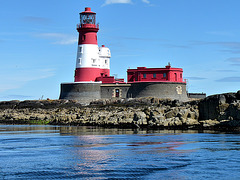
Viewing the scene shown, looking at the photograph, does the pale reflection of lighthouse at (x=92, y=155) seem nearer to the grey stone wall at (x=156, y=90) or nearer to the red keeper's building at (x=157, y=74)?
the grey stone wall at (x=156, y=90)

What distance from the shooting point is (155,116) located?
29516 millimetres

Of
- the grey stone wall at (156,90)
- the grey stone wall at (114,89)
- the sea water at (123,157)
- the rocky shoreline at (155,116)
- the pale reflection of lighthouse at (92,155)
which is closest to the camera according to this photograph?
the sea water at (123,157)

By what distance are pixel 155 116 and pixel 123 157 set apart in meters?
13.1

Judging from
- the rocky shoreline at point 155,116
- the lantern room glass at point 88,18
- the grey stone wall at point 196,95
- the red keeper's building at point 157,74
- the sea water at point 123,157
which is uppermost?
the lantern room glass at point 88,18

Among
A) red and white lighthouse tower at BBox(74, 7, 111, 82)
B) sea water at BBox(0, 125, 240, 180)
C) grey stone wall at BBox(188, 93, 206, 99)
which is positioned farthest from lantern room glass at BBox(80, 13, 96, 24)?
sea water at BBox(0, 125, 240, 180)

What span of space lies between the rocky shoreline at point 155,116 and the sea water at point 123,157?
122 inches

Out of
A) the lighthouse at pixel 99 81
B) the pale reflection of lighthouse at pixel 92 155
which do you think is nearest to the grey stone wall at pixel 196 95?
the lighthouse at pixel 99 81

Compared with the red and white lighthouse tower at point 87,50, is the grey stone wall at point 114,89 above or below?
below

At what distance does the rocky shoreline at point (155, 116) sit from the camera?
2666 centimetres

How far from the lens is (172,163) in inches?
605

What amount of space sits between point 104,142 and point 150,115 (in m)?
9.42

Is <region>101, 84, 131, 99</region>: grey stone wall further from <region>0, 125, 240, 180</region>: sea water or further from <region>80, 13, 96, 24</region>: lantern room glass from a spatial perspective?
<region>0, 125, 240, 180</region>: sea water

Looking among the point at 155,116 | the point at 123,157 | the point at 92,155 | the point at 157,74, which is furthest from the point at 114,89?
the point at 123,157

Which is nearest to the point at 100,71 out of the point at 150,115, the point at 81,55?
the point at 81,55
